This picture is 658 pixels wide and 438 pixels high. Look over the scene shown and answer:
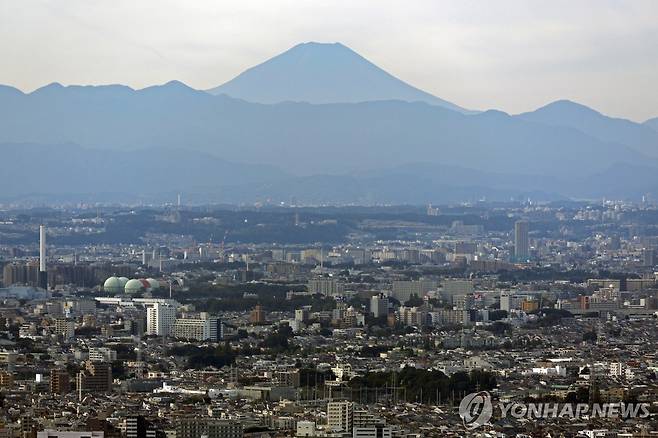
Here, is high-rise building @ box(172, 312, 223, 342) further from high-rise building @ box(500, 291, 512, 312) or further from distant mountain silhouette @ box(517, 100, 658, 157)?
distant mountain silhouette @ box(517, 100, 658, 157)

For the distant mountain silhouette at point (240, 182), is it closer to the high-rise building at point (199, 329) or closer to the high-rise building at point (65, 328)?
the high-rise building at point (65, 328)

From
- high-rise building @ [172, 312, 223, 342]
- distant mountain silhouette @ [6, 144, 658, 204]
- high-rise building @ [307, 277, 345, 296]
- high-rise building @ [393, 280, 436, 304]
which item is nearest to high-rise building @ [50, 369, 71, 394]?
high-rise building @ [172, 312, 223, 342]

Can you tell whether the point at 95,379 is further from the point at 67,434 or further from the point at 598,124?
the point at 598,124

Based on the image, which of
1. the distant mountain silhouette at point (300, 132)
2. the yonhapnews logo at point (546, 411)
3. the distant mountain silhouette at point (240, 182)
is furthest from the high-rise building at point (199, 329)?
the distant mountain silhouette at point (300, 132)

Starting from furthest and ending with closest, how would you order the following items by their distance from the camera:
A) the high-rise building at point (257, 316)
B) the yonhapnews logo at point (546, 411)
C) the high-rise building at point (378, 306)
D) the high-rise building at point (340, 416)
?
the high-rise building at point (378, 306)
the high-rise building at point (257, 316)
the yonhapnews logo at point (546, 411)
the high-rise building at point (340, 416)

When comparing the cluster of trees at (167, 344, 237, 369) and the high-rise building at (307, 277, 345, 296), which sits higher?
the high-rise building at (307, 277, 345, 296)
